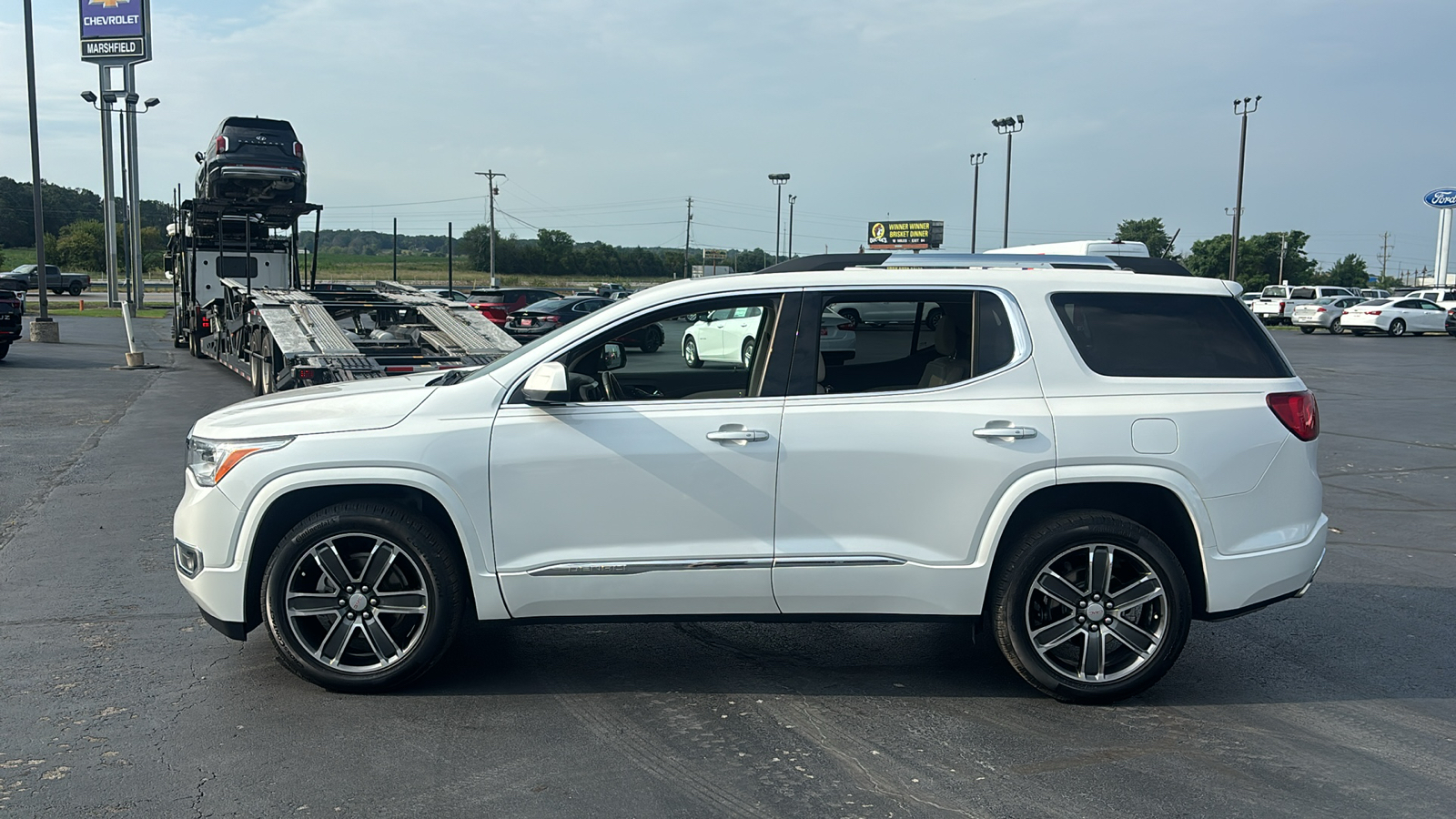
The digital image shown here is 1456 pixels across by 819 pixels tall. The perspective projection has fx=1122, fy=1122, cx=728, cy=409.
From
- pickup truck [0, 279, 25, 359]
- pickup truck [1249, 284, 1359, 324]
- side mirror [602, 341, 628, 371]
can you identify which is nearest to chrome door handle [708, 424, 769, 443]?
side mirror [602, 341, 628, 371]

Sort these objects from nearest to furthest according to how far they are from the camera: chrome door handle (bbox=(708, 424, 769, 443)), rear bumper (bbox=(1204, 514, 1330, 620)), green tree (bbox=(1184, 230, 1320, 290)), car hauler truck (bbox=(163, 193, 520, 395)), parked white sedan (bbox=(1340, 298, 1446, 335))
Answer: chrome door handle (bbox=(708, 424, 769, 443)) → rear bumper (bbox=(1204, 514, 1330, 620)) → car hauler truck (bbox=(163, 193, 520, 395)) → parked white sedan (bbox=(1340, 298, 1446, 335)) → green tree (bbox=(1184, 230, 1320, 290))

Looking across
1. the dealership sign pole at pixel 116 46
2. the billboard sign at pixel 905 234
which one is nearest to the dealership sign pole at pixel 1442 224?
the billboard sign at pixel 905 234

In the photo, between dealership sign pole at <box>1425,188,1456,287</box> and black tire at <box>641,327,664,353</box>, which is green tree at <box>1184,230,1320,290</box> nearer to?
dealership sign pole at <box>1425,188,1456,287</box>

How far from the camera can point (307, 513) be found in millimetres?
4695

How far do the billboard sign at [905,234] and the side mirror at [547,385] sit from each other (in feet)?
328

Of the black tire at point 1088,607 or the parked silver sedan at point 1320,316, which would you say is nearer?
the black tire at point 1088,607

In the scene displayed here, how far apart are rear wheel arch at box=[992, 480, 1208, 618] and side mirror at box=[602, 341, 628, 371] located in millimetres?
1915

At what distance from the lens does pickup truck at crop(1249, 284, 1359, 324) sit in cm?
4769

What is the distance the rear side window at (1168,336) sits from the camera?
4.70m

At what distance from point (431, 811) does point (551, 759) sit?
536 mm

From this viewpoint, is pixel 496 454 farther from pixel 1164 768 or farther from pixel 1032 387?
pixel 1164 768

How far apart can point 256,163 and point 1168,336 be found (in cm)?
1785

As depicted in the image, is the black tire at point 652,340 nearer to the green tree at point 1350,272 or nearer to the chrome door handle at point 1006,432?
the chrome door handle at point 1006,432

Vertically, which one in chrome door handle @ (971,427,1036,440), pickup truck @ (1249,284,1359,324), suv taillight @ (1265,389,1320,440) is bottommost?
chrome door handle @ (971,427,1036,440)
